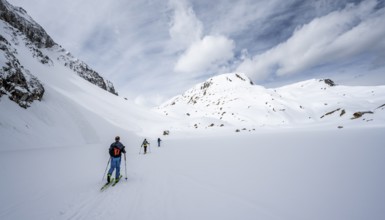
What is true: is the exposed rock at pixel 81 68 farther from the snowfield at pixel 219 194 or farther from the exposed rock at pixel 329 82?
the exposed rock at pixel 329 82

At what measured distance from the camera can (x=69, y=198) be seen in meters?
6.98

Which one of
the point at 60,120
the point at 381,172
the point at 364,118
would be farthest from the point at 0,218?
the point at 364,118

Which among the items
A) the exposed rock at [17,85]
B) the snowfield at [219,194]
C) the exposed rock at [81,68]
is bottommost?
the snowfield at [219,194]

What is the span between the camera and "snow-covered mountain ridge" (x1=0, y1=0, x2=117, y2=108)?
2475cm

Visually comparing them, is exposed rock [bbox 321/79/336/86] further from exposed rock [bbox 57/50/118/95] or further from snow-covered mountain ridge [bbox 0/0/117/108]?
exposed rock [bbox 57/50/118/95]

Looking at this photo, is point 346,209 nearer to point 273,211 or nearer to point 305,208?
point 305,208

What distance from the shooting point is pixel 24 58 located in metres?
48.2

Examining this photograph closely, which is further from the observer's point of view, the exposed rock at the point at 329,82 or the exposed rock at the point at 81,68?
the exposed rock at the point at 329,82

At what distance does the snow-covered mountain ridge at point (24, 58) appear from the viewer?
24.8 m

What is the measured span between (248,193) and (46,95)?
1574 inches

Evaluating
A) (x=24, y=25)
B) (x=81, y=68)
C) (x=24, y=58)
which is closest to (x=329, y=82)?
(x=81, y=68)

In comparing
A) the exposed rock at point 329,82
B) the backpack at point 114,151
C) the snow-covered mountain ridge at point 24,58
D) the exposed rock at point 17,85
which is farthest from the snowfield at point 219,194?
the exposed rock at point 329,82

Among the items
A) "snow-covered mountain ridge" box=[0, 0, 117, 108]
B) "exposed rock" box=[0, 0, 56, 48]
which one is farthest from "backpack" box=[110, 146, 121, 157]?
"exposed rock" box=[0, 0, 56, 48]

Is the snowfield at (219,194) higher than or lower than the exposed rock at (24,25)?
lower
